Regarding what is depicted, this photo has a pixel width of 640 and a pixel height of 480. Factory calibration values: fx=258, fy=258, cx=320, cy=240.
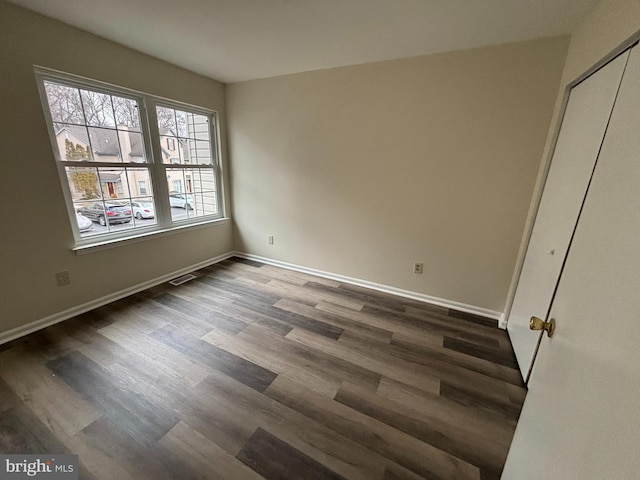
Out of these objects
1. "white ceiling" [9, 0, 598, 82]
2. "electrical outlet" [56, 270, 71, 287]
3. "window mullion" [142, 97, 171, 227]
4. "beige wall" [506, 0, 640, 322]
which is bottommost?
"electrical outlet" [56, 270, 71, 287]

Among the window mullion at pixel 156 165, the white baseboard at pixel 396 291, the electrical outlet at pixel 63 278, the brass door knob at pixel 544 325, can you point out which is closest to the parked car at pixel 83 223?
the electrical outlet at pixel 63 278

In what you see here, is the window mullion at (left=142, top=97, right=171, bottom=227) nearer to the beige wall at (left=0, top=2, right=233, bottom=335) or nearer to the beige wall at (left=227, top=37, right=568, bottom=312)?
the beige wall at (left=0, top=2, right=233, bottom=335)

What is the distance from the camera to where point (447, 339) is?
2176 mm

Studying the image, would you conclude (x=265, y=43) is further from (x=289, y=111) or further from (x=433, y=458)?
(x=433, y=458)

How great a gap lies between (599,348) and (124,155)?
345cm

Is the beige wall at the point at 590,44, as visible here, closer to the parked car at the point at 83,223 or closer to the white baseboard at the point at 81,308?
the white baseboard at the point at 81,308

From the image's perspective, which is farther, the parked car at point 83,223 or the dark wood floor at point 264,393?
the parked car at point 83,223

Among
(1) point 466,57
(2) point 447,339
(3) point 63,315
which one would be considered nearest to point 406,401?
(2) point 447,339

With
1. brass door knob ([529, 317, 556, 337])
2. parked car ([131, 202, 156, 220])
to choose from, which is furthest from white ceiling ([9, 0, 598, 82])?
brass door knob ([529, 317, 556, 337])

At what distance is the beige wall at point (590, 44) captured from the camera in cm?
119

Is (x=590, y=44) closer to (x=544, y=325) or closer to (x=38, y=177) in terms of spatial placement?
(x=544, y=325)

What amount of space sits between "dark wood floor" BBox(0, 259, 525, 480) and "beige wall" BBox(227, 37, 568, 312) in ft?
2.04

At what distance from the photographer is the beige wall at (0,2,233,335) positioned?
6.10 ft

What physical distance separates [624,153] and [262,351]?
Result: 2098 mm
